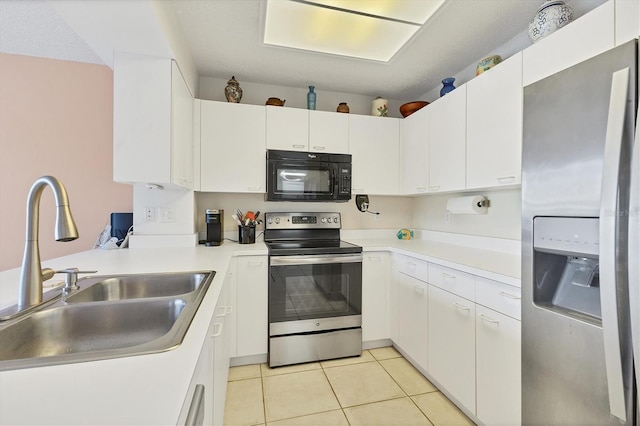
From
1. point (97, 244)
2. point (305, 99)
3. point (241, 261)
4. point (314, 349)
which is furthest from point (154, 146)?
point (314, 349)

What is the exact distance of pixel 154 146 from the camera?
167 centimetres

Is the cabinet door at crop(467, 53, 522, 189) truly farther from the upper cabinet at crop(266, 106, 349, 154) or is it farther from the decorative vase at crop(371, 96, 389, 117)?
the upper cabinet at crop(266, 106, 349, 154)

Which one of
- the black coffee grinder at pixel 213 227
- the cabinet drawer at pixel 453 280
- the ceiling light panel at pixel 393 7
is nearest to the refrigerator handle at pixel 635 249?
the cabinet drawer at pixel 453 280

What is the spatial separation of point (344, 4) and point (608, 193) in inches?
59.9

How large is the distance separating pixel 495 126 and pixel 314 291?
65.0 inches

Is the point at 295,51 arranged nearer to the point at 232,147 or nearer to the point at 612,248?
the point at 232,147

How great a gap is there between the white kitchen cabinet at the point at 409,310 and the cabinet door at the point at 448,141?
0.65m

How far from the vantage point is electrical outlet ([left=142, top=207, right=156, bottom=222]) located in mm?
2160

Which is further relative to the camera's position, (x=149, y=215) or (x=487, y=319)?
(x=149, y=215)

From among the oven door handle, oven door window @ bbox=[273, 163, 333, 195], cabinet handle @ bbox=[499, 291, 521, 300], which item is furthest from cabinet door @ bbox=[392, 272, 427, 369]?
oven door window @ bbox=[273, 163, 333, 195]

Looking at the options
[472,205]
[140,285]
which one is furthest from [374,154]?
[140,285]

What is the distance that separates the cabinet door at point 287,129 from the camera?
7.91ft

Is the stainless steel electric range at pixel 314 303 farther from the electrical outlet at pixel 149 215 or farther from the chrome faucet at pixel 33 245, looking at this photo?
the chrome faucet at pixel 33 245

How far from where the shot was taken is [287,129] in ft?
8.02
